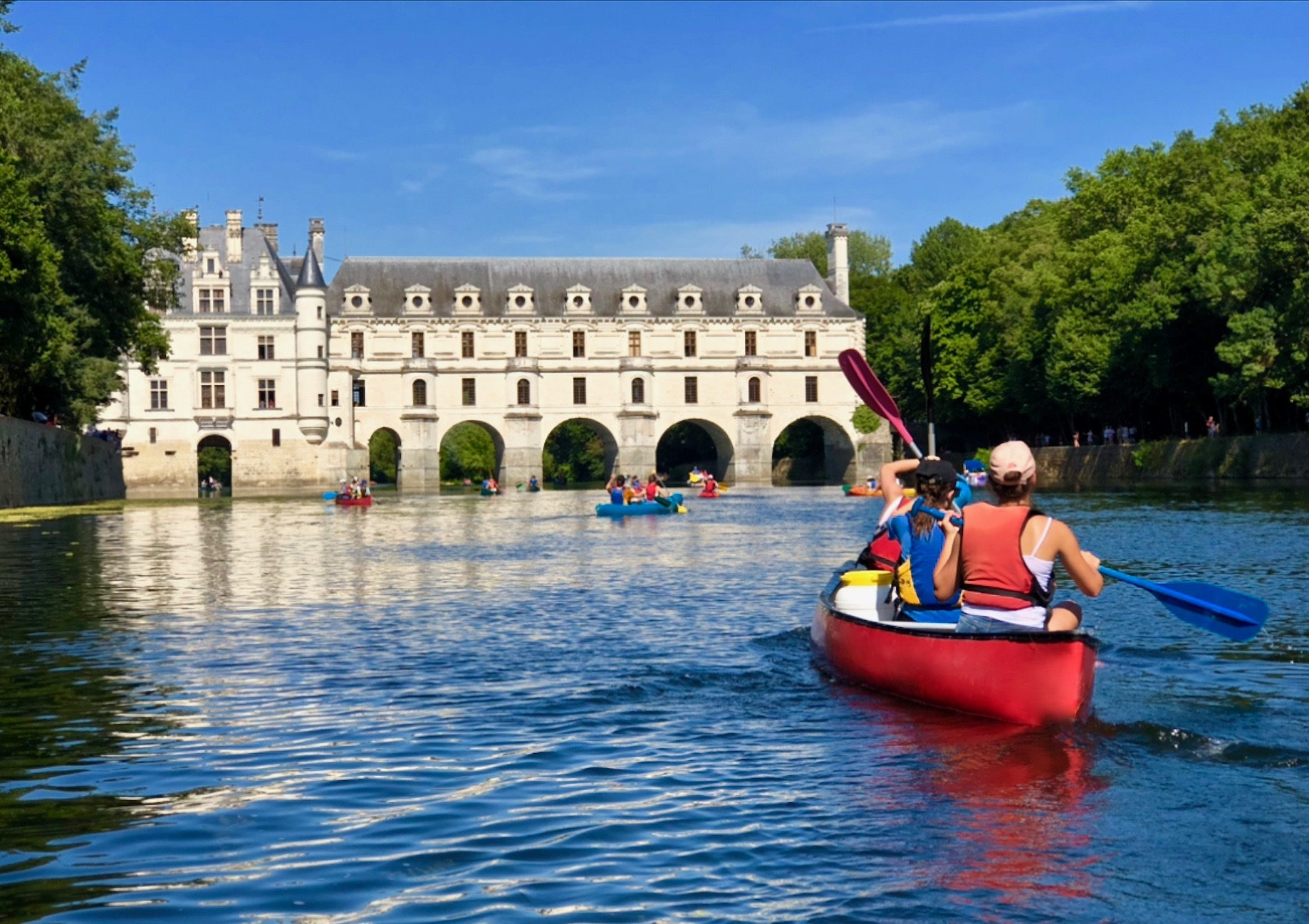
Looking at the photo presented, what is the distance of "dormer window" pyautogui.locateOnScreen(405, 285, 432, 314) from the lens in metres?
86.2

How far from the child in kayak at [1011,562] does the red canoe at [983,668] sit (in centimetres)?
13

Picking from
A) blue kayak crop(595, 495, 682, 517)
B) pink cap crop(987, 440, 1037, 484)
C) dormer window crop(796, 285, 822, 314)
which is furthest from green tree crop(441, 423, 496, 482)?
pink cap crop(987, 440, 1037, 484)

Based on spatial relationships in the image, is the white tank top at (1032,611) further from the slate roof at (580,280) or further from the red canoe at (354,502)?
the slate roof at (580,280)

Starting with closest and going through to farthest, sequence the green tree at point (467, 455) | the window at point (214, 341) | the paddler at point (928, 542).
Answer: the paddler at point (928, 542) → the window at point (214, 341) → the green tree at point (467, 455)

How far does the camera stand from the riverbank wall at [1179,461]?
48.1m

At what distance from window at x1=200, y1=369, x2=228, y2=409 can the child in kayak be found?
254 feet

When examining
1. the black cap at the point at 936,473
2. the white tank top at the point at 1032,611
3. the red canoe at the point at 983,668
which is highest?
the black cap at the point at 936,473

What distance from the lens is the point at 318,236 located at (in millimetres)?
88625

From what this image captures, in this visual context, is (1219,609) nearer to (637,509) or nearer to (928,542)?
(928,542)

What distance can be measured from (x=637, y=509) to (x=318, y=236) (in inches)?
1995

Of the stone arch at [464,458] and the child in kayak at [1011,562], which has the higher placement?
the stone arch at [464,458]

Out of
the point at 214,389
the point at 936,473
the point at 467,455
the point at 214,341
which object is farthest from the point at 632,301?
the point at 936,473

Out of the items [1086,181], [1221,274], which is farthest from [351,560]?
[1086,181]

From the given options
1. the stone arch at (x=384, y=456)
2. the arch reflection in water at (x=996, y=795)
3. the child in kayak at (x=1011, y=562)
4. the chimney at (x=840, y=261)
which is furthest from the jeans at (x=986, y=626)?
the stone arch at (x=384, y=456)
